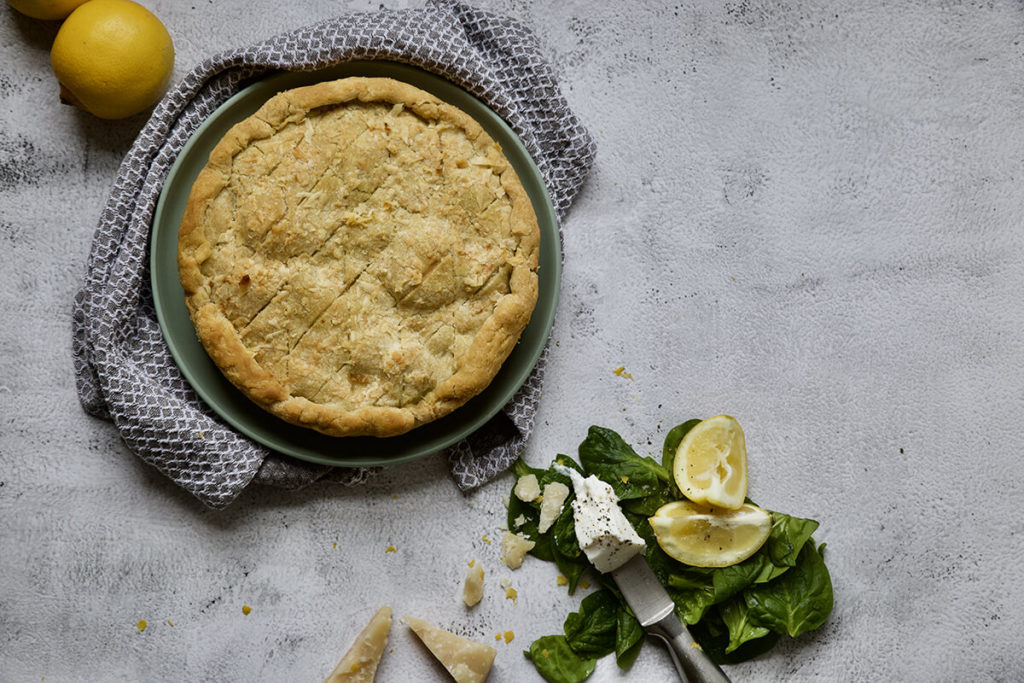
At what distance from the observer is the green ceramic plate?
3045 millimetres

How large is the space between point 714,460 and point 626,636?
31.4 inches

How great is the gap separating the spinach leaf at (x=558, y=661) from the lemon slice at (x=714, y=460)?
0.81m

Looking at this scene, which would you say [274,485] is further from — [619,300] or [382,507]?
Result: [619,300]

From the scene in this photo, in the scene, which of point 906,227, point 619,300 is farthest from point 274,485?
point 906,227

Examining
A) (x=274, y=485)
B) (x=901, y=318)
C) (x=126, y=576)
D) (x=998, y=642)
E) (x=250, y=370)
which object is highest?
(x=250, y=370)

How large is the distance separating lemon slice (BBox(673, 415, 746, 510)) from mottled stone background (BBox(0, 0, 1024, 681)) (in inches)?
7.6

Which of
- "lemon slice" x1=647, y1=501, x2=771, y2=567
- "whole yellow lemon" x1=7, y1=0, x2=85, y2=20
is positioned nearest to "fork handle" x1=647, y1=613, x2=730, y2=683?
"lemon slice" x1=647, y1=501, x2=771, y2=567

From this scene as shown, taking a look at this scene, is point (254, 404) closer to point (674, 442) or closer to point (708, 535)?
point (674, 442)

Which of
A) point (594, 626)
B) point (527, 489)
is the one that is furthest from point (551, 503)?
point (594, 626)

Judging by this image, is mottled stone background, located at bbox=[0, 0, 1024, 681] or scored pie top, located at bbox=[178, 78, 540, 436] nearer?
scored pie top, located at bbox=[178, 78, 540, 436]

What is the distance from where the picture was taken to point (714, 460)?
10.8ft

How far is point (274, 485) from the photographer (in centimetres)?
321

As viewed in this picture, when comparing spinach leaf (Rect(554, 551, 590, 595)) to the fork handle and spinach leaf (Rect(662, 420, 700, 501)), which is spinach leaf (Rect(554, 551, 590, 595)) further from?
spinach leaf (Rect(662, 420, 700, 501))

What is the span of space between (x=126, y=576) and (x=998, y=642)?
3.65 meters
